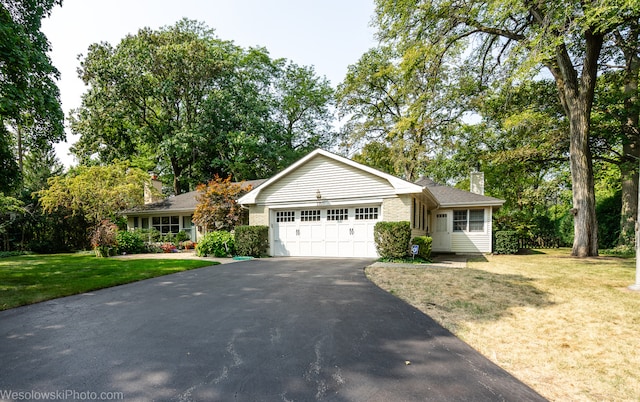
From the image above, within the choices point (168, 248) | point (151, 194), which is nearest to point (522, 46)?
point (168, 248)

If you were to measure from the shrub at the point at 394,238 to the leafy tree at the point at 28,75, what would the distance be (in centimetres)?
1066

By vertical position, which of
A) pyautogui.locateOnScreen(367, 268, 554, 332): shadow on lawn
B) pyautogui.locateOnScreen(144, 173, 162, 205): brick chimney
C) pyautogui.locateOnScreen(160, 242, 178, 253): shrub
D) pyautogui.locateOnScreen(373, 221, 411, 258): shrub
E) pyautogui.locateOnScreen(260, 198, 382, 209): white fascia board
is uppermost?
pyautogui.locateOnScreen(144, 173, 162, 205): brick chimney

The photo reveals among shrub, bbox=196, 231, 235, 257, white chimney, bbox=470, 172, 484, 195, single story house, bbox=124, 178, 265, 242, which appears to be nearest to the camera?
shrub, bbox=196, 231, 235, 257

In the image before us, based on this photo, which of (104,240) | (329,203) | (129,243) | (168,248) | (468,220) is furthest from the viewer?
(168,248)

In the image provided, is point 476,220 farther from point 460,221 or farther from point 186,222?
point 186,222

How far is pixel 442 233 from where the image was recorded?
644 inches

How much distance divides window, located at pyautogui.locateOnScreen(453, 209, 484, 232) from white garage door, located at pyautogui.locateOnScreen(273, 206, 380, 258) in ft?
22.0

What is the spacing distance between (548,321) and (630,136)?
55.2 feet

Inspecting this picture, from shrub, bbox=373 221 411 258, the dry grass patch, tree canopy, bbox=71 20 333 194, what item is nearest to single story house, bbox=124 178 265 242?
tree canopy, bbox=71 20 333 194

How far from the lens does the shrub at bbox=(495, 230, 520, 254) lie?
14.9m

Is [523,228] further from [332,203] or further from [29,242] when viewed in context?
[29,242]

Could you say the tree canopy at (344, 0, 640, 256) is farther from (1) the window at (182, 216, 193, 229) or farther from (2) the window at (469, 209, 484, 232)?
(1) the window at (182, 216, 193, 229)

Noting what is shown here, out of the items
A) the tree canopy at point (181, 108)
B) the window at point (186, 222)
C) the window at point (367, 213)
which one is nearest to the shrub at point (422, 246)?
the window at point (367, 213)

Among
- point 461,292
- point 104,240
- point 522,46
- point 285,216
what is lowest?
point 461,292
